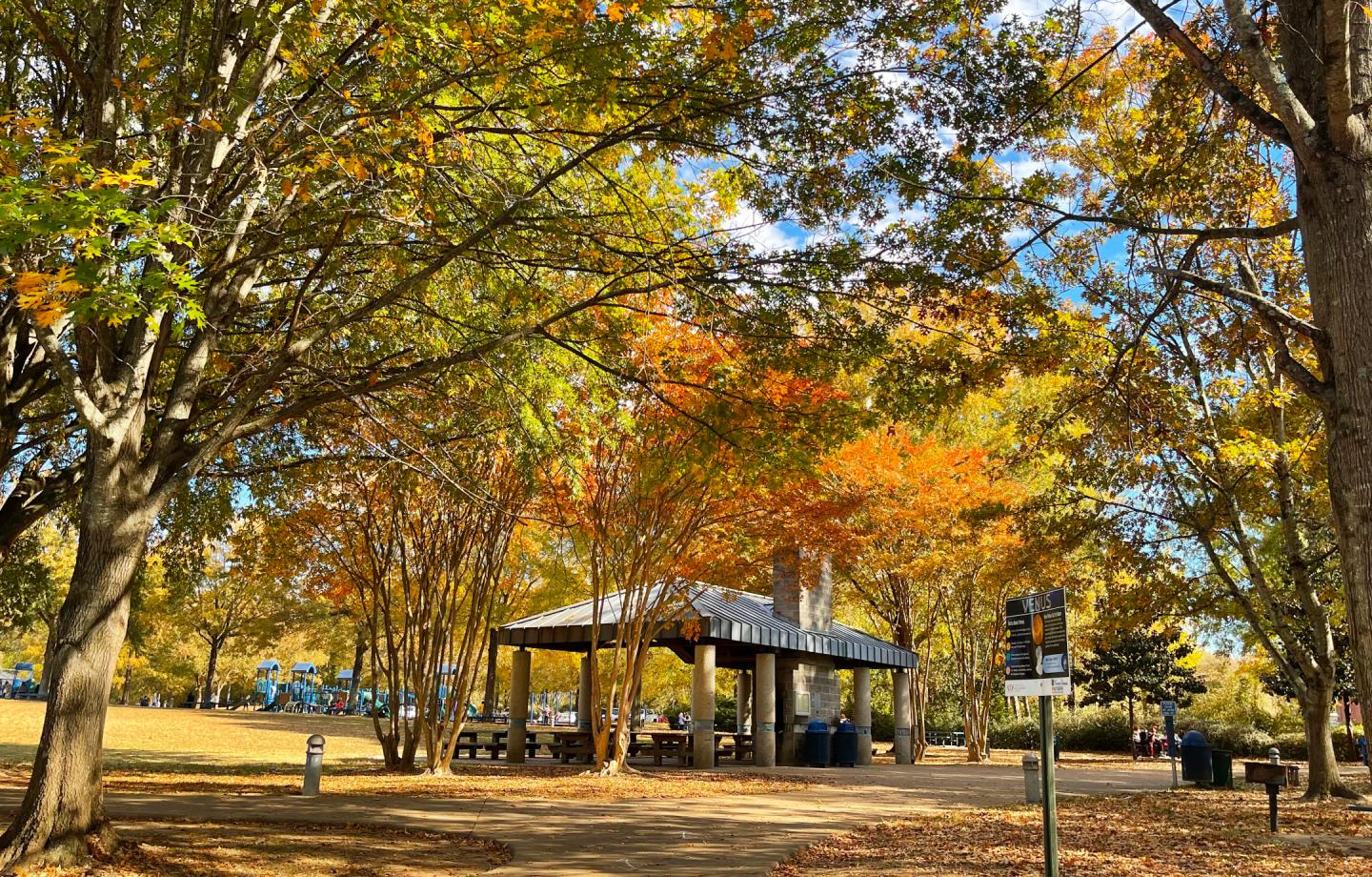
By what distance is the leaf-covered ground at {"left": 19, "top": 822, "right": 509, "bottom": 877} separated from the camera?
23.7 feet

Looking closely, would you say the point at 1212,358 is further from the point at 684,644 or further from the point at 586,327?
the point at 684,644

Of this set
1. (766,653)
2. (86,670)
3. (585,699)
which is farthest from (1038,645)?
(585,699)

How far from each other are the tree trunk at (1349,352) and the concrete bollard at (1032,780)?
874cm

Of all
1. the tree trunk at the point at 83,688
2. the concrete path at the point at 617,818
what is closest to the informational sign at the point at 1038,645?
the concrete path at the point at 617,818

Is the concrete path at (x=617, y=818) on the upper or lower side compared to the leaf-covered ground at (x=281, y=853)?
lower

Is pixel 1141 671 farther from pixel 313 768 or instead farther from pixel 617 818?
pixel 313 768

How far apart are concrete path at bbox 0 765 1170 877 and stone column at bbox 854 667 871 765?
926 cm

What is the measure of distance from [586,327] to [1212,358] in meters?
7.15

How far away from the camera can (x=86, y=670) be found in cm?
730

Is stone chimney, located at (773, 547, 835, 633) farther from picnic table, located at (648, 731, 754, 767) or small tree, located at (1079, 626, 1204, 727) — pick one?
small tree, located at (1079, 626, 1204, 727)

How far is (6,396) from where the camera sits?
10.6 m

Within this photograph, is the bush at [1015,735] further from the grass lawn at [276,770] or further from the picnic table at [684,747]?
the grass lawn at [276,770]

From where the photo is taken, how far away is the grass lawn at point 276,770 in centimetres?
1371

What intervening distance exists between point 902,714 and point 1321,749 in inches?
486
